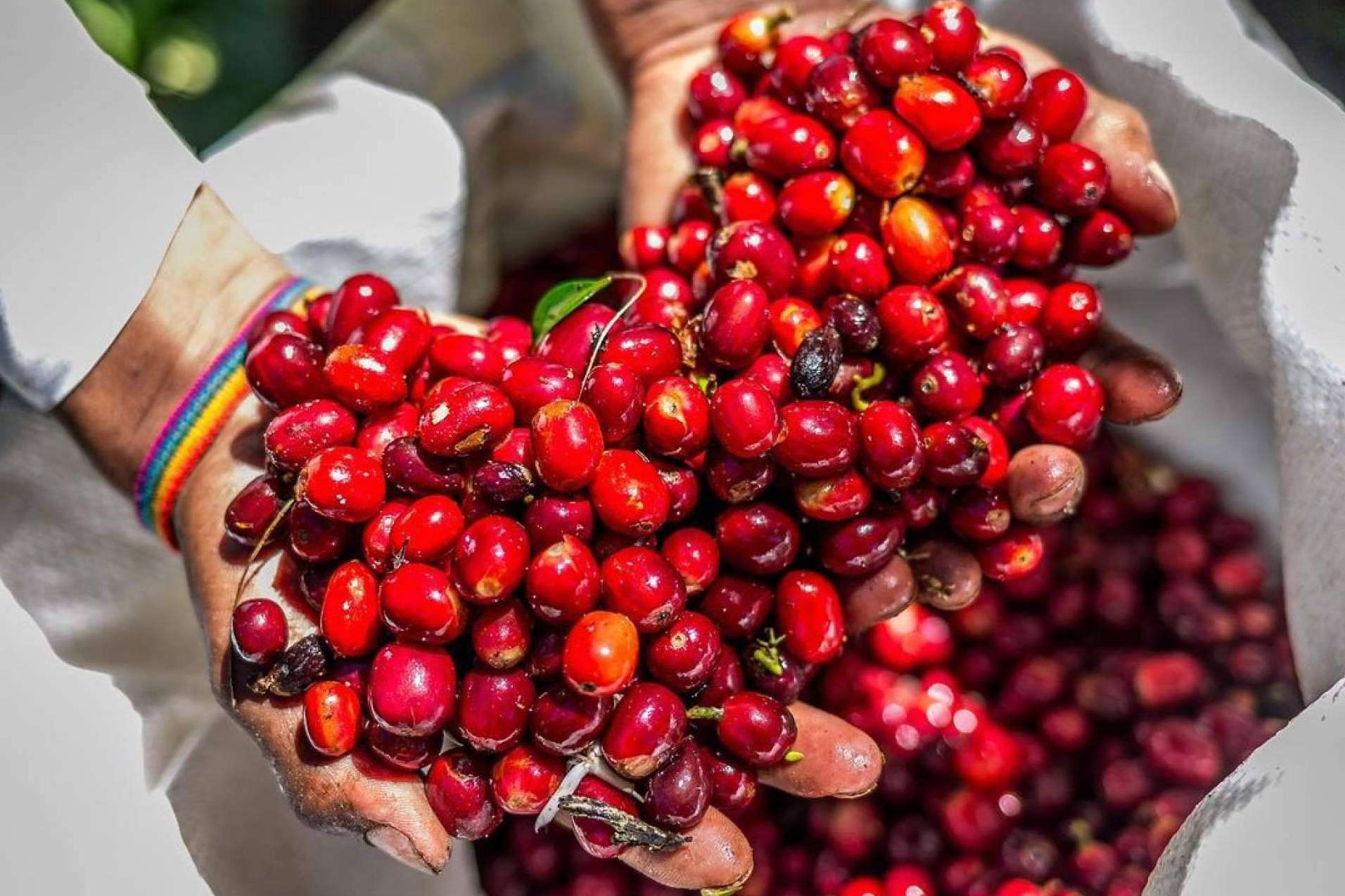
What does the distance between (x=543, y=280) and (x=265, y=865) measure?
1.43m

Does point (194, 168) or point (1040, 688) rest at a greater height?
point (194, 168)

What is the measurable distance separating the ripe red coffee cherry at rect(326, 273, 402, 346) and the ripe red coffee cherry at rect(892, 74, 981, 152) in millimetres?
749

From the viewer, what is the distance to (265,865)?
5.36 ft

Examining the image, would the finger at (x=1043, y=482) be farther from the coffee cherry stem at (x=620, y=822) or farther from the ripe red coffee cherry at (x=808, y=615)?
the coffee cherry stem at (x=620, y=822)

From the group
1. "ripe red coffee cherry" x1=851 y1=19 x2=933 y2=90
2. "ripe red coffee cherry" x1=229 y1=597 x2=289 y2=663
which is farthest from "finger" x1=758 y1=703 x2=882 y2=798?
"ripe red coffee cherry" x1=851 y1=19 x2=933 y2=90

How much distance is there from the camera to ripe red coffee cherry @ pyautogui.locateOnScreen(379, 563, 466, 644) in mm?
1187

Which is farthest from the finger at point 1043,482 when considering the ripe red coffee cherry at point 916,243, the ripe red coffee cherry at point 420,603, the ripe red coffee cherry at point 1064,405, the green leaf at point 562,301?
the ripe red coffee cherry at point 420,603

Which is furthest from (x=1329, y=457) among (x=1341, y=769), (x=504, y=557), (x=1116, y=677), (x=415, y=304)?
(x=415, y=304)

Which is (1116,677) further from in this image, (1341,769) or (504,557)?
(504,557)

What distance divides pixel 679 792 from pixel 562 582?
0.28 metres

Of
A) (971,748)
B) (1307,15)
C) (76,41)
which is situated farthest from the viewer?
(1307,15)

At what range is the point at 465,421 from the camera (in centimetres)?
→ 122

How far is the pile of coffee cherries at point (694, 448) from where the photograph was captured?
122 cm

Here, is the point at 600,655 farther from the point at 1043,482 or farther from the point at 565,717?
the point at 1043,482
